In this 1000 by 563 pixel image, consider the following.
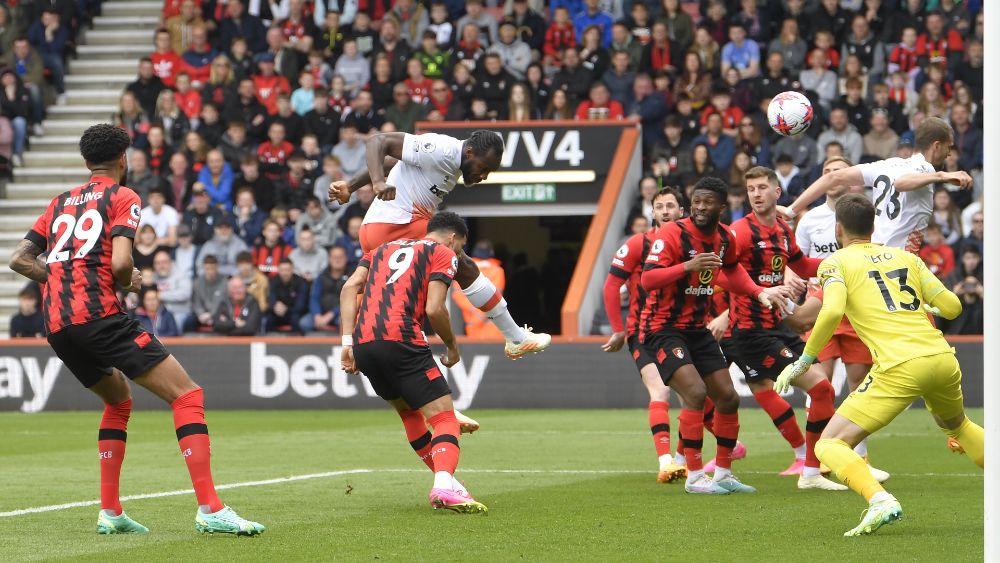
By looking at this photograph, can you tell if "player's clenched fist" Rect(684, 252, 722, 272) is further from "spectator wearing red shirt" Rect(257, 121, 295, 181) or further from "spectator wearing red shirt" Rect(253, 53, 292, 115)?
"spectator wearing red shirt" Rect(253, 53, 292, 115)

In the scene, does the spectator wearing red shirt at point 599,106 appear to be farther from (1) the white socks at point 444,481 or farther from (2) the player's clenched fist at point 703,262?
(1) the white socks at point 444,481

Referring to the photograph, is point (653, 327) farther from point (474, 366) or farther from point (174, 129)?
point (174, 129)

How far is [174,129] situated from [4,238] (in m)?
3.53

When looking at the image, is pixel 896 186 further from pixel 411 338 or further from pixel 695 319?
pixel 411 338

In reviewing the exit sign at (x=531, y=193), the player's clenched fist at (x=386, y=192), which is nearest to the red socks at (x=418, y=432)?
the player's clenched fist at (x=386, y=192)

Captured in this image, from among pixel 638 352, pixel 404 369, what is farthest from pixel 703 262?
pixel 404 369

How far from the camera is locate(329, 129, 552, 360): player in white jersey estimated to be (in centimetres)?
1008

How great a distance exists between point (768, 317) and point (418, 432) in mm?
3005

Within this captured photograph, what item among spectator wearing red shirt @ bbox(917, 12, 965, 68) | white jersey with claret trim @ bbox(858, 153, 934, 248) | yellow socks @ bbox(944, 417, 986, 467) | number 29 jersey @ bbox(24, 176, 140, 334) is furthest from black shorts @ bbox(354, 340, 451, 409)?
spectator wearing red shirt @ bbox(917, 12, 965, 68)

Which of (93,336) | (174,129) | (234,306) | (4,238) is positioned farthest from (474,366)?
(93,336)

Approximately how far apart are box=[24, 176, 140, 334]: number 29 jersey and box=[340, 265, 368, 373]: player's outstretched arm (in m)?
1.77

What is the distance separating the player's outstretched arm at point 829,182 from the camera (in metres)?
10.7

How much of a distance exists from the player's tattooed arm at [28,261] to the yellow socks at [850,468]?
4257 mm

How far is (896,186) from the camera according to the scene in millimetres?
10414
